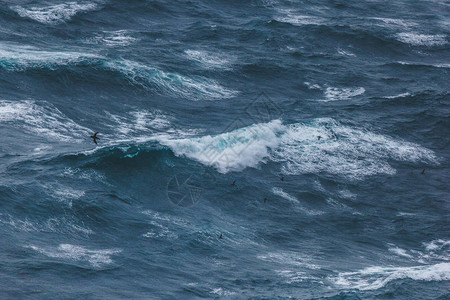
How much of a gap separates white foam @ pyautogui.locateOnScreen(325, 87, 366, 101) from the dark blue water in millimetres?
219

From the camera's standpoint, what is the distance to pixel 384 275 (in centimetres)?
4472

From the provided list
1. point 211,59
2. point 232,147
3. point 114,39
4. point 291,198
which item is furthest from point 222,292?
point 114,39

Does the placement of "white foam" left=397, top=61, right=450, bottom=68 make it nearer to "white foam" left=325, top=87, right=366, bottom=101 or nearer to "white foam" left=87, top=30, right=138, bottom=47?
"white foam" left=325, top=87, right=366, bottom=101

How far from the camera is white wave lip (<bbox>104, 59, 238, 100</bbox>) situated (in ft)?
222

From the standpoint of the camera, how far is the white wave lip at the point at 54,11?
259ft

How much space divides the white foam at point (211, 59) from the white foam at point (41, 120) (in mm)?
16838

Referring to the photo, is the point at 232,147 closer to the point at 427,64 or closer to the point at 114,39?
the point at 114,39

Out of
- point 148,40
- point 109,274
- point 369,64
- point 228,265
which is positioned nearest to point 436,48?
point 369,64

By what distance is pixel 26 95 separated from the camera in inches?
2464

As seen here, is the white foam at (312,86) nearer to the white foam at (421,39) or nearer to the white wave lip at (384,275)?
the white foam at (421,39)

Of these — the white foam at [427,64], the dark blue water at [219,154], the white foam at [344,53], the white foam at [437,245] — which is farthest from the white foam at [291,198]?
the white foam at [427,64]

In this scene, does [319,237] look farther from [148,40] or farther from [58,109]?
[148,40]

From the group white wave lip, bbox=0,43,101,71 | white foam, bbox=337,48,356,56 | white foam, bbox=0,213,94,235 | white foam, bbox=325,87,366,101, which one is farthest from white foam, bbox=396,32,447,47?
white foam, bbox=0,213,94,235

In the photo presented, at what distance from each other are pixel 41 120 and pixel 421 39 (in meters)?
43.6
